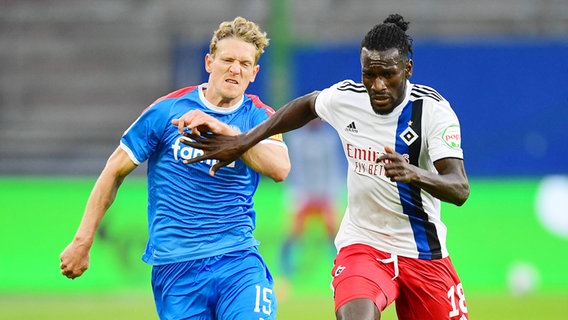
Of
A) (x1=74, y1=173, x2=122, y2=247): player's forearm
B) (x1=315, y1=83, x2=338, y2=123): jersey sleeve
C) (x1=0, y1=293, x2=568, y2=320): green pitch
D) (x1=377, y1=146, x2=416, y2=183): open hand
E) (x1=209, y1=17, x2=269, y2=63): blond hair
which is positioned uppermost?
(x1=0, y1=293, x2=568, y2=320): green pitch

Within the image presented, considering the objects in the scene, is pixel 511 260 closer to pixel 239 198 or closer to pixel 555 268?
pixel 555 268

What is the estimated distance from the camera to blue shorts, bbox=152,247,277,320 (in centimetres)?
598

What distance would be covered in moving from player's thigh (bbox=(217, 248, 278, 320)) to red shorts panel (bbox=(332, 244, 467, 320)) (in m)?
0.40

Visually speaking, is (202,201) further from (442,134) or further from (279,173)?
(442,134)

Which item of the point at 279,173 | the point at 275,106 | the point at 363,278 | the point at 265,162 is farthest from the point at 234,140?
the point at 275,106

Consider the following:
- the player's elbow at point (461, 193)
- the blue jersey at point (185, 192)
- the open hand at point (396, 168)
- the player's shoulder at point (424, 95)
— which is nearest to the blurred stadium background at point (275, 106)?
the blue jersey at point (185, 192)

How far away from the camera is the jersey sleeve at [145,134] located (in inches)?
243

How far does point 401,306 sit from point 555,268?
296 inches

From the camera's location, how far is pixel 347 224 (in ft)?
21.2

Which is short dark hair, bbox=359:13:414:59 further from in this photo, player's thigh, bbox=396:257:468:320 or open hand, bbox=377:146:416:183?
player's thigh, bbox=396:257:468:320

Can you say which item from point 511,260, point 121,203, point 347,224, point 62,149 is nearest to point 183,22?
point 62,149

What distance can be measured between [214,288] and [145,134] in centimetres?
96

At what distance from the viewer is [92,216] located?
611cm

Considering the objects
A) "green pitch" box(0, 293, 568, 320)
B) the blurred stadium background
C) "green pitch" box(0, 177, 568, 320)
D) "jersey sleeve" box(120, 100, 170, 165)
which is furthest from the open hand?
"green pitch" box(0, 177, 568, 320)
